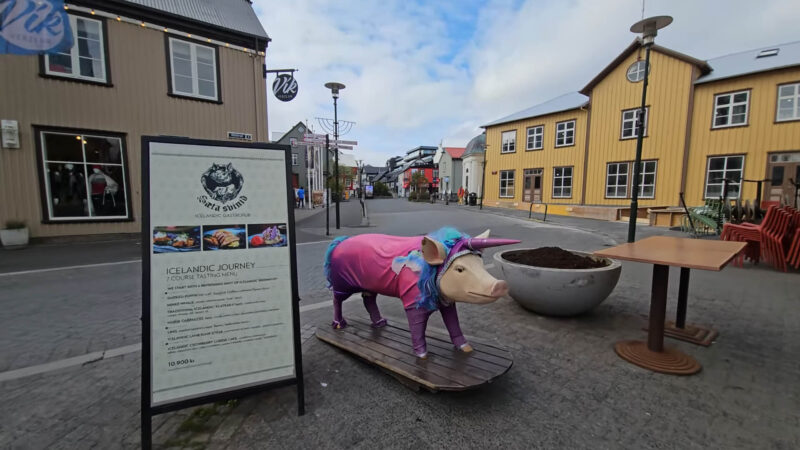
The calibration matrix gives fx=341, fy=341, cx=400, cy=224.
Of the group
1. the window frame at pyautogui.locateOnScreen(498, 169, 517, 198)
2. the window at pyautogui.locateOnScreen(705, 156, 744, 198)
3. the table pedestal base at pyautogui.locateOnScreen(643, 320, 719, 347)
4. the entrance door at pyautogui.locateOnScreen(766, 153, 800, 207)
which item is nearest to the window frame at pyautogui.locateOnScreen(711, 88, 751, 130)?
the window at pyautogui.locateOnScreen(705, 156, 744, 198)

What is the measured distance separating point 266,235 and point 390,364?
146cm

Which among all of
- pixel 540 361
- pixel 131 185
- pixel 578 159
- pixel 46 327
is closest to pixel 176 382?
pixel 540 361

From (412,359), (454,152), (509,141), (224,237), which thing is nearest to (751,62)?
(509,141)

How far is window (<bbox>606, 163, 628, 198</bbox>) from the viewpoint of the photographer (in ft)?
63.0

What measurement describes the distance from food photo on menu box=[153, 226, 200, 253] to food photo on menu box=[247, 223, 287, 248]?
325 millimetres

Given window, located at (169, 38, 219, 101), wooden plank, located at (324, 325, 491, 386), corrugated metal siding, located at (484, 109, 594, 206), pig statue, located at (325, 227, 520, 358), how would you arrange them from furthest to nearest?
1. corrugated metal siding, located at (484, 109, 594, 206)
2. window, located at (169, 38, 219, 101)
3. pig statue, located at (325, 227, 520, 358)
4. wooden plank, located at (324, 325, 491, 386)

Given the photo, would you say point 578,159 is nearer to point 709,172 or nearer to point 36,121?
point 709,172

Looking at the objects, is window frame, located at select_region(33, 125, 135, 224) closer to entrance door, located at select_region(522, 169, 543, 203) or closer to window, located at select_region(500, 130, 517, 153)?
entrance door, located at select_region(522, 169, 543, 203)

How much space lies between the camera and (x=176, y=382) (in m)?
2.23

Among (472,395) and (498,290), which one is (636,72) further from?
(472,395)

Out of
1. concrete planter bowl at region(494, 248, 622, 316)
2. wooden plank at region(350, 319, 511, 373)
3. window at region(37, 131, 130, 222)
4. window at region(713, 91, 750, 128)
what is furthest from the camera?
window at region(713, 91, 750, 128)

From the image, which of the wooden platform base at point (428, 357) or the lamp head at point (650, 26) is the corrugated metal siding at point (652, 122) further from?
the wooden platform base at point (428, 357)

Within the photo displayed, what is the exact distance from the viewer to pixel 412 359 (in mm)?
2918

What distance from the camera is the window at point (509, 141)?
25503mm
